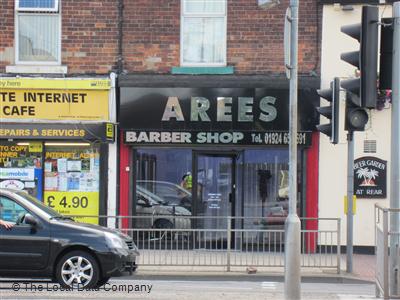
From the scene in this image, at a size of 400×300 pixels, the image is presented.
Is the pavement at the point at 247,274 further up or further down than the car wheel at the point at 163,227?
further down

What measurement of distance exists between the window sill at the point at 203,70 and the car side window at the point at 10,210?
22.2 ft

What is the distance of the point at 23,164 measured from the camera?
1562 centimetres

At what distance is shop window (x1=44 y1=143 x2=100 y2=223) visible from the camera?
1553 centimetres

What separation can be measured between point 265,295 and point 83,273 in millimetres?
2647

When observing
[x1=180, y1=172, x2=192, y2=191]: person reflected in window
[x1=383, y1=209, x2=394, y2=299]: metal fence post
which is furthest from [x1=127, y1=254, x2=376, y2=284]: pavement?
[x1=383, y1=209, x2=394, y2=299]: metal fence post

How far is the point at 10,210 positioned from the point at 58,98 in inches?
247

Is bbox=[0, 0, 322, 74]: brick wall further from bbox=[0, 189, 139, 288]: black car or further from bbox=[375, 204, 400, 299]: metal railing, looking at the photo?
bbox=[375, 204, 400, 299]: metal railing

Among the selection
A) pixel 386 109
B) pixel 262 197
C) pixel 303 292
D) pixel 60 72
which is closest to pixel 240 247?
pixel 303 292

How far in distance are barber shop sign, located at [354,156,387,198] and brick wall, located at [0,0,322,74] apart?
2.66m

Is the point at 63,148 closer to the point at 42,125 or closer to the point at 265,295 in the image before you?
the point at 42,125

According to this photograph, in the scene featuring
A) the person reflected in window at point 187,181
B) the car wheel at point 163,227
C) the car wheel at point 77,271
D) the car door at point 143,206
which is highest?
the person reflected in window at point 187,181

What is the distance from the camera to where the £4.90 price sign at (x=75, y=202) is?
50.9 ft

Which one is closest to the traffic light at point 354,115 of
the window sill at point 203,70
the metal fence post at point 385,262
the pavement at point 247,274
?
the pavement at point 247,274

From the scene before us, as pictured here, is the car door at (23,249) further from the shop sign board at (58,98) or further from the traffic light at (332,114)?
the shop sign board at (58,98)
